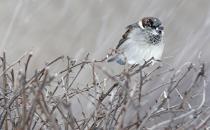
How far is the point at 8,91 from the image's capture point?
1229 mm

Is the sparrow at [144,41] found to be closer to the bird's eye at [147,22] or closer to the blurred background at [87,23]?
the bird's eye at [147,22]

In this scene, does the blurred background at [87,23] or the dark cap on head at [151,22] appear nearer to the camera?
the dark cap on head at [151,22]

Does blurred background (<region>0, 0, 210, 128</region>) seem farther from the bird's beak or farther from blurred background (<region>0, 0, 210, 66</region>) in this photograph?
the bird's beak

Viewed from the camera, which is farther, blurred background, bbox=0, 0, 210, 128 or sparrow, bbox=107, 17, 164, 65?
blurred background, bbox=0, 0, 210, 128

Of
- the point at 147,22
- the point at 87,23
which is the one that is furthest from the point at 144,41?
the point at 87,23

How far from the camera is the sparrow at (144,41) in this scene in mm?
2516

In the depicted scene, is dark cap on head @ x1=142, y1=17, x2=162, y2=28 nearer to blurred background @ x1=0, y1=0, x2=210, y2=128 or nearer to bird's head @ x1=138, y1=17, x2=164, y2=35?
bird's head @ x1=138, y1=17, x2=164, y2=35

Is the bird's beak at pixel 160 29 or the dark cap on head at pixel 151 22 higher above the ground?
the dark cap on head at pixel 151 22

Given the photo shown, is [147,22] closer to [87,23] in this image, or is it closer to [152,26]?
[152,26]

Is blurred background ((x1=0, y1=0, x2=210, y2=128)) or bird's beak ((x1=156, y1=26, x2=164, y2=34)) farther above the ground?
blurred background ((x1=0, y1=0, x2=210, y2=128))

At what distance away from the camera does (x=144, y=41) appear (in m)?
2.63

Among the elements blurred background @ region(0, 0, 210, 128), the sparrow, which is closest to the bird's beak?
the sparrow

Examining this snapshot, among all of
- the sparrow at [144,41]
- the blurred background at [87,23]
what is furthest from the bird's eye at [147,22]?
the blurred background at [87,23]

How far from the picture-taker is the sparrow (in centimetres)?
252
